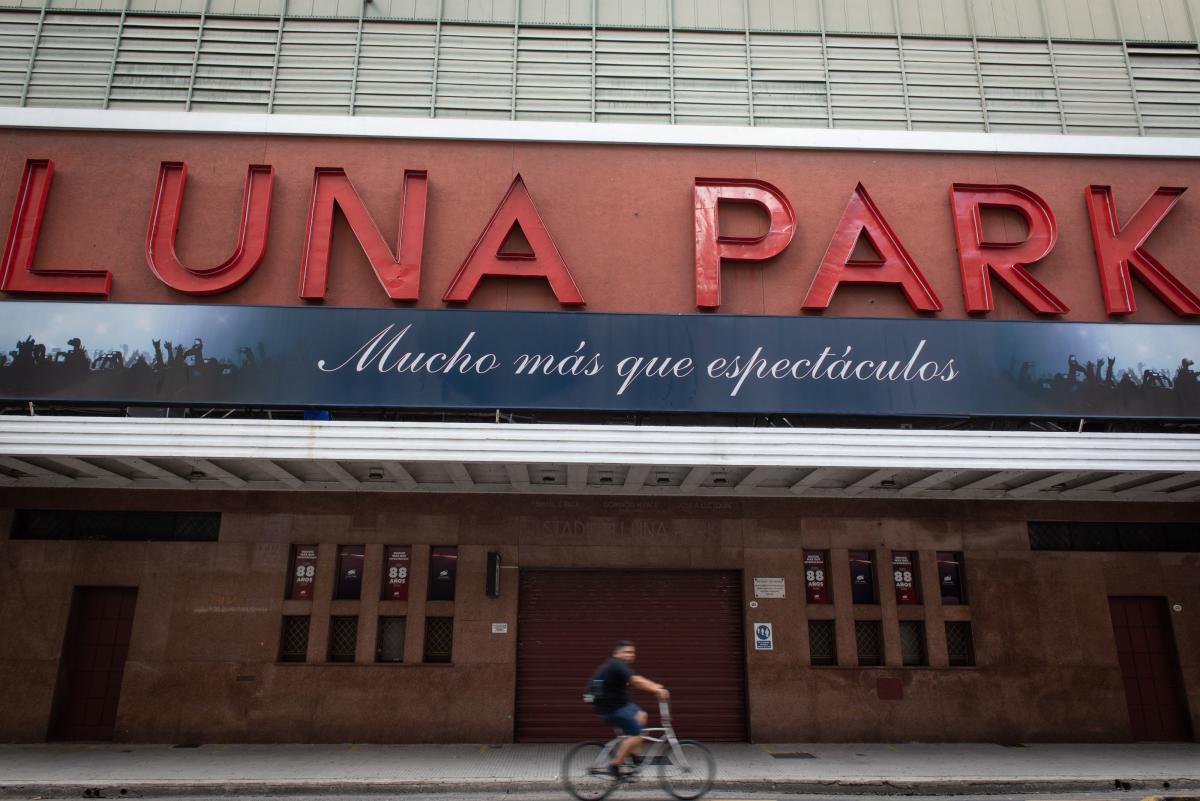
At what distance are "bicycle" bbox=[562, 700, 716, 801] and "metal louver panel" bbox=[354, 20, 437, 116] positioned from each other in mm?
12299

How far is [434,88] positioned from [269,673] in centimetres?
1176

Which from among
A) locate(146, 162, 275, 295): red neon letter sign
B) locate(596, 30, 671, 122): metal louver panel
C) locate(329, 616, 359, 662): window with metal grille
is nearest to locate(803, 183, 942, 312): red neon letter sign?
locate(596, 30, 671, 122): metal louver panel

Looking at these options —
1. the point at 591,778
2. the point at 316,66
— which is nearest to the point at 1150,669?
the point at 591,778

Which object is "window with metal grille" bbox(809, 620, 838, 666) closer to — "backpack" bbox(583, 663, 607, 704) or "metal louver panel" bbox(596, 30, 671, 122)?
"backpack" bbox(583, 663, 607, 704)

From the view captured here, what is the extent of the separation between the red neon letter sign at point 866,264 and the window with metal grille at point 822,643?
6.08 meters

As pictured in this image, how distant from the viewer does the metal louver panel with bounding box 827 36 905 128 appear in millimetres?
15211

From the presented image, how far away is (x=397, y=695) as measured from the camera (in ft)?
42.7

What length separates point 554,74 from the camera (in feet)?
50.0

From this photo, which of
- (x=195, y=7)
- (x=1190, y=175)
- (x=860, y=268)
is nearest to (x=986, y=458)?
(x=860, y=268)

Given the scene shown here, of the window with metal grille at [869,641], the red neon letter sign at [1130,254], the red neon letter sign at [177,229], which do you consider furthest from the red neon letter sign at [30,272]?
the red neon letter sign at [1130,254]

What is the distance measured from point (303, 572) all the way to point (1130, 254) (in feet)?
54.4

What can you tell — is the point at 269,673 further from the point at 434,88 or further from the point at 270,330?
the point at 434,88

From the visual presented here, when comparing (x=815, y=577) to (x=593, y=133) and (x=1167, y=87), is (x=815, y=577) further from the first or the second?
(x=1167, y=87)

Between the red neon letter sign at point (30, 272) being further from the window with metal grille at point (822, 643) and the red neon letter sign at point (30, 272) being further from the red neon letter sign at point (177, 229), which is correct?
the window with metal grille at point (822, 643)
